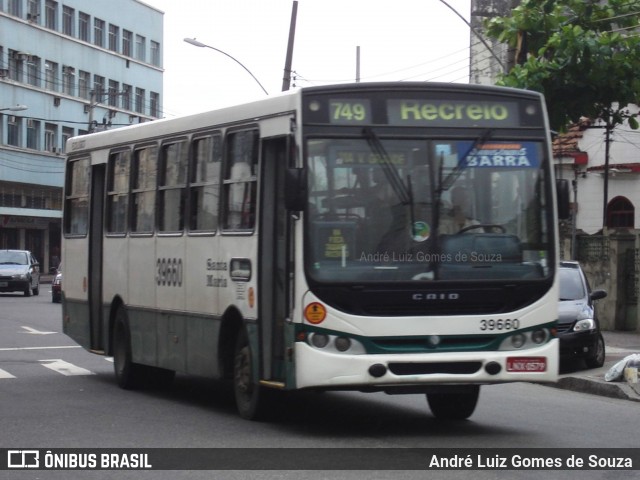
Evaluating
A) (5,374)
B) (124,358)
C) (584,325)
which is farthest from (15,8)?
(124,358)

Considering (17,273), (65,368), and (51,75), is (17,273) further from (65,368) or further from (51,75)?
(65,368)

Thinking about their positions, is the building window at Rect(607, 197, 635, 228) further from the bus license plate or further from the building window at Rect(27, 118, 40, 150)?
the building window at Rect(27, 118, 40, 150)

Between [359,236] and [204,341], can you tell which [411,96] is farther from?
[204,341]

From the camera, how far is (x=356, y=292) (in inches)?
440

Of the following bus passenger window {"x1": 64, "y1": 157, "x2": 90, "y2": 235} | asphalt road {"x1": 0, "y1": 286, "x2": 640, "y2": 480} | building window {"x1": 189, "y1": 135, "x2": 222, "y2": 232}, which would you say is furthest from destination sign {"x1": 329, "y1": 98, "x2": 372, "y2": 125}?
bus passenger window {"x1": 64, "y1": 157, "x2": 90, "y2": 235}

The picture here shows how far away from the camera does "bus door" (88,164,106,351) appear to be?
17.3 metres

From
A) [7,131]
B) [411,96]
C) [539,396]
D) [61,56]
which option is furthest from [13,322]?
[61,56]

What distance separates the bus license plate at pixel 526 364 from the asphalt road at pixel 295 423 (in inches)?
23.1

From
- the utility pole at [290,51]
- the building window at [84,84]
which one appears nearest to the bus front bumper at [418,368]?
the utility pole at [290,51]

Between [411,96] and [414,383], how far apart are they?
2442mm

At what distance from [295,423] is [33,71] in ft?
191

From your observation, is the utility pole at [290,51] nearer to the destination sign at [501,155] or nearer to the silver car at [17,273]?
the silver car at [17,273]

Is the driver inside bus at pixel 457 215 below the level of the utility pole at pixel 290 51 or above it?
below

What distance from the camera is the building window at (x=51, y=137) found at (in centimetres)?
7074
